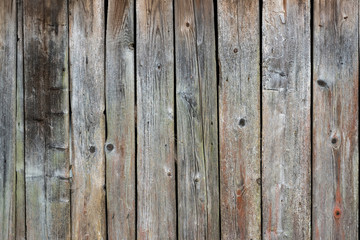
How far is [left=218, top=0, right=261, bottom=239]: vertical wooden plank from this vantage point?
1.76 m

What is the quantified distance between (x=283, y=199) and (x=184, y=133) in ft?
1.98

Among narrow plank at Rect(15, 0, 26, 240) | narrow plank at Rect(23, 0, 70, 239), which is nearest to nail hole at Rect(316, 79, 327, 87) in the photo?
narrow plank at Rect(23, 0, 70, 239)

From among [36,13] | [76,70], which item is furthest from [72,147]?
[36,13]

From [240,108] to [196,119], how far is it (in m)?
0.23

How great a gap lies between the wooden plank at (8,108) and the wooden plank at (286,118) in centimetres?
131

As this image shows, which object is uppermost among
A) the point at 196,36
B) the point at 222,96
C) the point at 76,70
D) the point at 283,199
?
the point at 196,36

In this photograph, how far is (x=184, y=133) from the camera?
1.79m

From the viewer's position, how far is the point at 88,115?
1813 millimetres

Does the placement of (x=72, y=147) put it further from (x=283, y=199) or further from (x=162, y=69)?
(x=283, y=199)

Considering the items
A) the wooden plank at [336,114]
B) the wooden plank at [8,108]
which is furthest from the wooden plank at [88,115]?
the wooden plank at [336,114]

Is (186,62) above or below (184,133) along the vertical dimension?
above

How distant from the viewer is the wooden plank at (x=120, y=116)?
1795 mm

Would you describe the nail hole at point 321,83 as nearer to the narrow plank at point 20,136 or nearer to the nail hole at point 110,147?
the nail hole at point 110,147

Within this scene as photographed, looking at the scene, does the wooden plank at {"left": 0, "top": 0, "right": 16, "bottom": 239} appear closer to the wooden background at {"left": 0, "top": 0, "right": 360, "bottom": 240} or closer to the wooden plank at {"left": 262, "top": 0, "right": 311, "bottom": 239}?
the wooden background at {"left": 0, "top": 0, "right": 360, "bottom": 240}
